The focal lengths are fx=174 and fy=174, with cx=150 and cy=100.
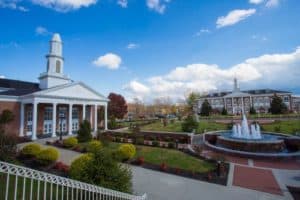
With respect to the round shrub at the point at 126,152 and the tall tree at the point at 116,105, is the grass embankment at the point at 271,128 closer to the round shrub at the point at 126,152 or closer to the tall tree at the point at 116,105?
the round shrub at the point at 126,152

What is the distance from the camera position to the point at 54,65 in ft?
98.7

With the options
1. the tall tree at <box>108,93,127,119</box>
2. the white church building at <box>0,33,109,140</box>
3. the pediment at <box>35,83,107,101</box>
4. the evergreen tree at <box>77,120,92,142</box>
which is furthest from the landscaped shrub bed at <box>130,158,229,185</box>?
the tall tree at <box>108,93,127,119</box>

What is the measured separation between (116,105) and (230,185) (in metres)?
41.7

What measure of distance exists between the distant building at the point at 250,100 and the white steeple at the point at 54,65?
53.4m

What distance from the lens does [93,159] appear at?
6.25m

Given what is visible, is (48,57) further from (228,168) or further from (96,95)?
(228,168)

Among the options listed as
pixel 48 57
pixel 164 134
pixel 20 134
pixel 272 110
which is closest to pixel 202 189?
pixel 164 134

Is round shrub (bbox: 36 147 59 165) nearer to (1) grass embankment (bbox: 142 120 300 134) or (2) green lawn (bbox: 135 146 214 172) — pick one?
(2) green lawn (bbox: 135 146 214 172)

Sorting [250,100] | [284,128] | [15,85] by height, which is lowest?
[284,128]

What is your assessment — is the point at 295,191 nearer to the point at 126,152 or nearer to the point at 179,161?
the point at 179,161

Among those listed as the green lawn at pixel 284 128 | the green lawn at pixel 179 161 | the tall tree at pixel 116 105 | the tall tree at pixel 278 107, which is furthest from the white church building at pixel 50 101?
the tall tree at pixel 278 107

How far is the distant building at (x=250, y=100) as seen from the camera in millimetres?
72188

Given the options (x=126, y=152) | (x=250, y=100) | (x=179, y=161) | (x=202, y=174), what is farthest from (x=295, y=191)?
(x=250, y=100)

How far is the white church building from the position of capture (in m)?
24.0
